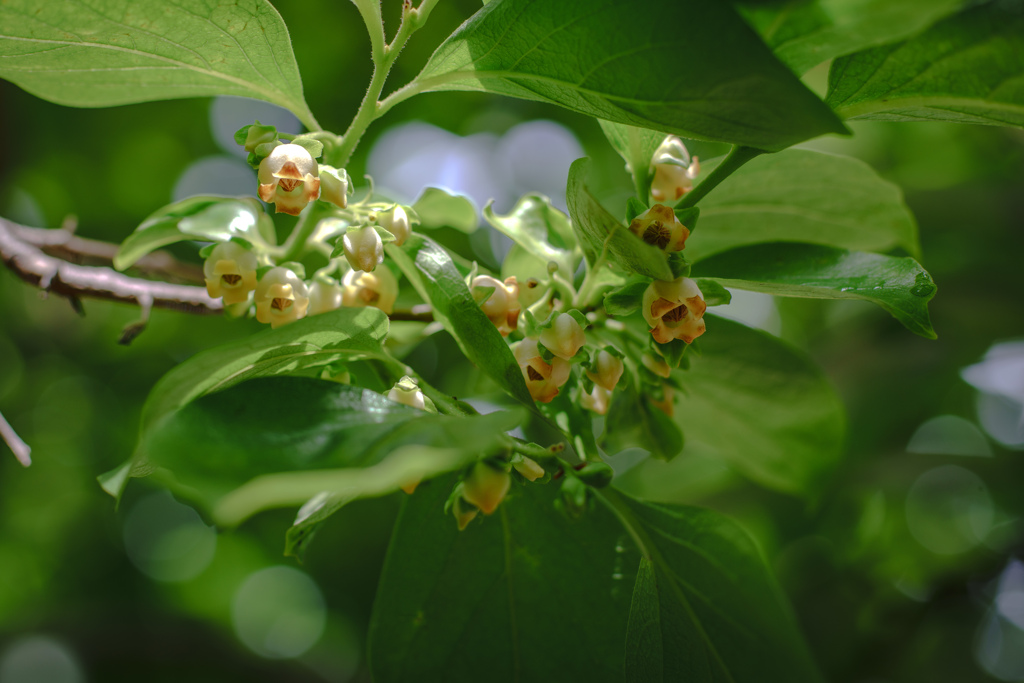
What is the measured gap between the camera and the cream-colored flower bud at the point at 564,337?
74 cm

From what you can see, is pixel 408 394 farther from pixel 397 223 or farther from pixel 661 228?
pixel 661 228

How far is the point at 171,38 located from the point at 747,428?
1084 millimetres

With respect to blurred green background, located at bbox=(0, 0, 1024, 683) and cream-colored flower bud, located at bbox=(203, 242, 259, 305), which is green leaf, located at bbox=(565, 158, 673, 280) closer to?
cream-colored flower bud, located at bbox=(203, 242, 259, 305)

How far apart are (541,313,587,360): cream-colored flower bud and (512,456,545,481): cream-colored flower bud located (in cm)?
13

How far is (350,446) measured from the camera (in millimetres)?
501

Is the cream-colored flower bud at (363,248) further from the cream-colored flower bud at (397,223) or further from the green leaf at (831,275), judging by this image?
the green leaf at (831,275)

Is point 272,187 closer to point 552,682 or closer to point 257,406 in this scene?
point 257,406

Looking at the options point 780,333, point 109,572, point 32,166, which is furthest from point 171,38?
point 109,572

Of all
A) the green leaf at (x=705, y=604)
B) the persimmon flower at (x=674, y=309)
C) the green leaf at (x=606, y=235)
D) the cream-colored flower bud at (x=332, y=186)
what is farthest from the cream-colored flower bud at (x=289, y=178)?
the green leaf at (x=705, y=604)

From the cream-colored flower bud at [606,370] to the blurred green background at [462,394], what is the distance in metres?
1.69

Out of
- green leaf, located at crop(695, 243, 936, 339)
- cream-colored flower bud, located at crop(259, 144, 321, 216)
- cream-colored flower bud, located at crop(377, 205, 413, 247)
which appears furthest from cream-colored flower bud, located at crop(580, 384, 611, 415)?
cream-colored flower bud, located at crop(259, 144, 321, 216)

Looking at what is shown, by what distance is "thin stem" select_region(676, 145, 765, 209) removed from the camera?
2.36 feet

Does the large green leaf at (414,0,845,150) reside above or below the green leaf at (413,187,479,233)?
above

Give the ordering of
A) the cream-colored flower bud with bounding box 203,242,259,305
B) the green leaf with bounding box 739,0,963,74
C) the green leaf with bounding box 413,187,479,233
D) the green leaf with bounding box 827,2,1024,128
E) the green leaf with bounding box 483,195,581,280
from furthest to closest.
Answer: the green leaf with bounding box 413,187,479,233 < the green leaf with bounding box 483,195,581,280 < the cream-colored flower bud with bounding box 203,242,259,305 < the green leaf with bounding box 827,2,1024,128 < the green leaf with bounding box 739,0,963,74
